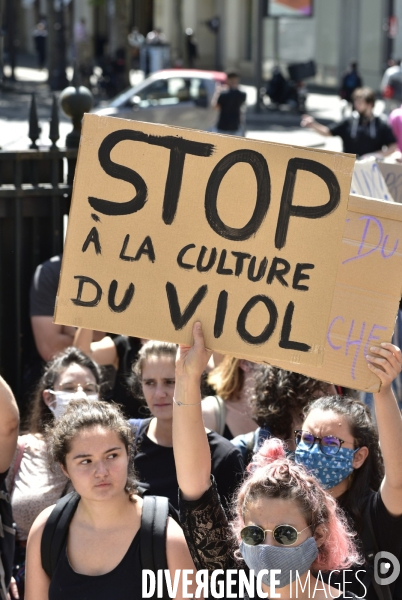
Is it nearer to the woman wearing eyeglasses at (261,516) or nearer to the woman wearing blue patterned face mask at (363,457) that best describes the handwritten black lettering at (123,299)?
the woman wearing eyeglasses at (261,516)

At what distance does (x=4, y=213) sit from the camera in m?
5.07

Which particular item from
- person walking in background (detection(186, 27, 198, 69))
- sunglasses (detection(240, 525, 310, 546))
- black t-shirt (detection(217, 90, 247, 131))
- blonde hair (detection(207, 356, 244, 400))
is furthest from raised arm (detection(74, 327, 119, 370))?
person walking in background (detection(186, 27, 198, 69))

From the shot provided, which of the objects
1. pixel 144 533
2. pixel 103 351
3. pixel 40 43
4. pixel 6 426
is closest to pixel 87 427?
pixel 6 426

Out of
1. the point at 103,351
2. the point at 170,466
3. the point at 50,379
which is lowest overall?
the point at 103,351

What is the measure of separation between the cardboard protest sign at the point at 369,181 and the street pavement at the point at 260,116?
10891mm

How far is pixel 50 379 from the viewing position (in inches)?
162

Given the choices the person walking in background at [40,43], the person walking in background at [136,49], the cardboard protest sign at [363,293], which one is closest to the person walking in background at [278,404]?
the cardboard protest sign at [363,293]

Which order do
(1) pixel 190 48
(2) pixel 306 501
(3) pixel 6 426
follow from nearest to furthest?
(2) pixel 306 501, (3) pixel 6 426, (1) pixel 190 48

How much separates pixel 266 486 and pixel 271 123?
21195 mm

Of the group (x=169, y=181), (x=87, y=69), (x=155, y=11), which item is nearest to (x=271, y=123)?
(x=87, y=69)

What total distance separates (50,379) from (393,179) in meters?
2.29

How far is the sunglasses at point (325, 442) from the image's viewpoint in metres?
3.27

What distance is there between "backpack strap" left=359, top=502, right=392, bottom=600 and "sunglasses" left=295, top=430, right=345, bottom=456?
0.20 metres

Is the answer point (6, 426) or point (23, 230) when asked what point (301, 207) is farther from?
point (23, 230)
